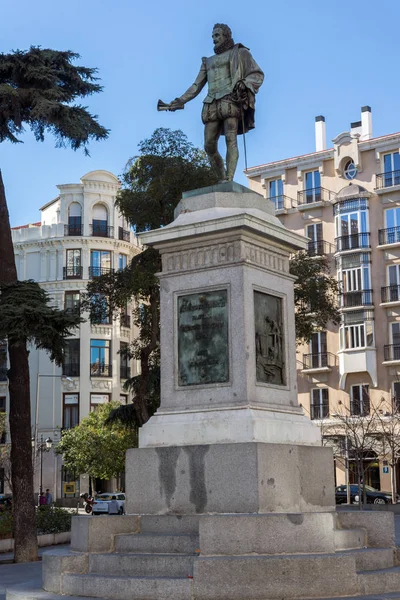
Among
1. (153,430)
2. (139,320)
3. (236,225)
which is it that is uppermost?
(139,320)

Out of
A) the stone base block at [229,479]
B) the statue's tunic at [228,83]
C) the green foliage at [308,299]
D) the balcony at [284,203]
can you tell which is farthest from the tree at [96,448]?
the stone base block at [229,479]

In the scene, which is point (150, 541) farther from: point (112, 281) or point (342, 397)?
point (342, 397)

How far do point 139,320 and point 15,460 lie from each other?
9695 millimetres

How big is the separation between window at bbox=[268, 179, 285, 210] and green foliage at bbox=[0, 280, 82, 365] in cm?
3879

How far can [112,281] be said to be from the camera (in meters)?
29.5

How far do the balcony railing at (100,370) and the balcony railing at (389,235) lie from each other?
19.5m

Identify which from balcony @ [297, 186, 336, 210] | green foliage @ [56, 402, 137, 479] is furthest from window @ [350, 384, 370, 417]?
green foliage @ [56, 402, 137, 479]

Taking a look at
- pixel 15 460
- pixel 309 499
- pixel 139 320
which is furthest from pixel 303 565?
pixel 139 320

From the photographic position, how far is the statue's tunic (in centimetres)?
1175

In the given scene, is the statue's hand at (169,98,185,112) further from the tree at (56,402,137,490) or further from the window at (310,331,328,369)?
the window at (310,331,328,369)

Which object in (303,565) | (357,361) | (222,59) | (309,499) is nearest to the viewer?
(303,565)

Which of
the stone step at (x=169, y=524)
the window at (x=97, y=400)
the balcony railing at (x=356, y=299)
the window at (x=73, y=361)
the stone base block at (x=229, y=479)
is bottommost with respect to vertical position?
the stone step at (x=169, y=524)

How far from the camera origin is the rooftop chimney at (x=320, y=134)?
5900 centimetres

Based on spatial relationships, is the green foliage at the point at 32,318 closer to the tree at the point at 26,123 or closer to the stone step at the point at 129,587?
the tree at the point at 26,123
